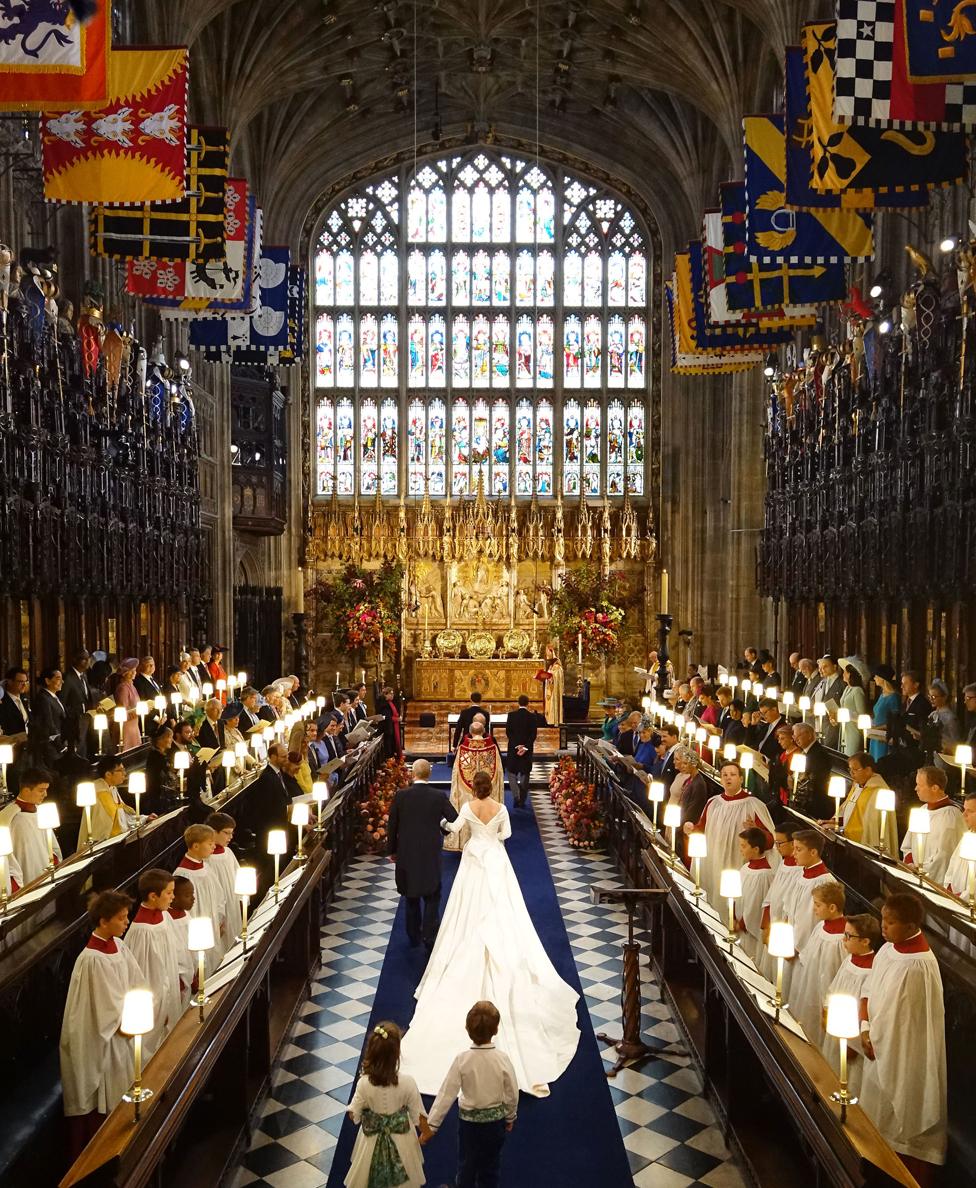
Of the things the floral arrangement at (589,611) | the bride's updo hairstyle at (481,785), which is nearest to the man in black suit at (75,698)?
the bride's updo hairstyle at (481,785)

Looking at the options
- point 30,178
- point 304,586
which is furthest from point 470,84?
point 30,178

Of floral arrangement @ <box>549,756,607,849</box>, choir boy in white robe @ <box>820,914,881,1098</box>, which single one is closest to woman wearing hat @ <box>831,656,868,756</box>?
floral arrangement @ <box>549,756,607,849</box>

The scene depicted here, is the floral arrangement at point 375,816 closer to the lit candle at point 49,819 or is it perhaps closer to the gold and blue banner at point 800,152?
the lit candle at point 49,819

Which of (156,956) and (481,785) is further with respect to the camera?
(481,785)

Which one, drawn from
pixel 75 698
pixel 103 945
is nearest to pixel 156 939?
pixel 103 945

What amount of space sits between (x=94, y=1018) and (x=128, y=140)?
8653 millimetres

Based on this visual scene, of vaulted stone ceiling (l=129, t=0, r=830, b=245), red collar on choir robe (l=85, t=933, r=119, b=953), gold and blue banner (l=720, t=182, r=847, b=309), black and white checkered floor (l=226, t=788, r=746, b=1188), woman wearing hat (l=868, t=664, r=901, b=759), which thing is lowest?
black and white checkered floor (l=226, t=788, r=746, b=1188)

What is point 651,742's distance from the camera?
13773mm

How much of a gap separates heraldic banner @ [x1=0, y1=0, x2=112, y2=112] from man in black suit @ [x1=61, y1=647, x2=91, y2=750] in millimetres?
6206

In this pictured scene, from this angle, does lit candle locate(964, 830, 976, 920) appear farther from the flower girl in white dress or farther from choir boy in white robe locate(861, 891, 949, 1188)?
the flower girl in white dress

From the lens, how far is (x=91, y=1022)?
562cm

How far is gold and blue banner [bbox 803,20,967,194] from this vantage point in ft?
33.8

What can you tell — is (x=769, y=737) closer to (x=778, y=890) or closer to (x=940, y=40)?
(x=778, y=890)

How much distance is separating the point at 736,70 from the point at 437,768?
1553 centimetres
